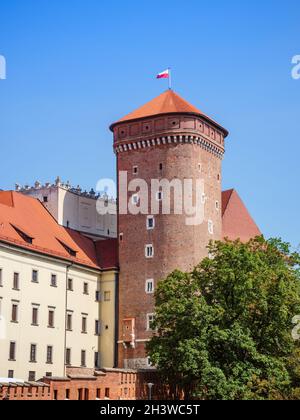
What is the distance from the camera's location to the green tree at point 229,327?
44938 millimetres

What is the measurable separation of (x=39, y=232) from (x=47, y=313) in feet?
21.9

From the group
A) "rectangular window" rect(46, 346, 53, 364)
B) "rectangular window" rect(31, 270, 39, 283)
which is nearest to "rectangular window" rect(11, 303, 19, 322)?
"rectangular window" rect(31, 270, 39, 283)

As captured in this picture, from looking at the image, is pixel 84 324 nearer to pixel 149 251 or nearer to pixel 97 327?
pixel 97 327

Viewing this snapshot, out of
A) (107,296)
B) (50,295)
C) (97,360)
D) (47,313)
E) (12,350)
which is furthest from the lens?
(107,296)

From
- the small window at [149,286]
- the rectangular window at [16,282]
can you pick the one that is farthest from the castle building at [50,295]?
the small window at [149,286]

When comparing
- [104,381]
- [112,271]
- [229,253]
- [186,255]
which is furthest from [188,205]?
[104,381]

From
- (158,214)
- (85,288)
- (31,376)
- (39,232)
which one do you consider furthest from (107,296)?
(31,376)

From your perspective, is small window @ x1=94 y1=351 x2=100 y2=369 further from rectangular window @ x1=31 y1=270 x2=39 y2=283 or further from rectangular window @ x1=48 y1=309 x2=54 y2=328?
rectangular window @ x1=31 y1=270 x2=39 y2=283

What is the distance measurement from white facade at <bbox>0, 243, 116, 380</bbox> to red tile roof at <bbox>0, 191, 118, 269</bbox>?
0.72 m

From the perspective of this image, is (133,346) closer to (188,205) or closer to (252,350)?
(188,205)

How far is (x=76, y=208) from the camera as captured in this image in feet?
226

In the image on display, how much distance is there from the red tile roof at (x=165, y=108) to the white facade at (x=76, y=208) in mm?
7988

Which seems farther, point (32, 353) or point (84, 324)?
point (84, 324)

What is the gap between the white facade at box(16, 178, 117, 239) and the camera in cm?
6725
